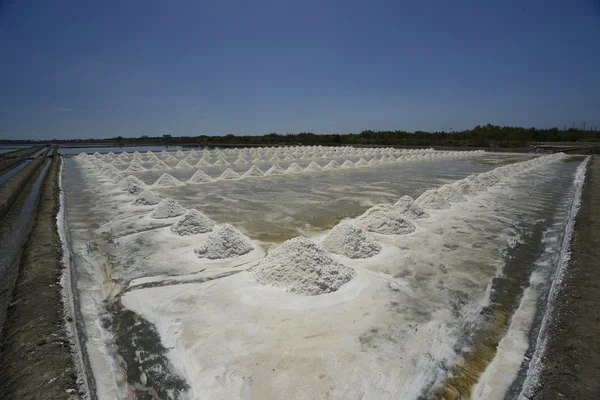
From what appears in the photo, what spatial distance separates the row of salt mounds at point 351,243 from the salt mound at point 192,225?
5.84 ft

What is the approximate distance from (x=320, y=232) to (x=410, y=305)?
90.8 inches

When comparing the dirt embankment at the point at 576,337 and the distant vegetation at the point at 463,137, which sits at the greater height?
the distant vegetation at the point at 463,137

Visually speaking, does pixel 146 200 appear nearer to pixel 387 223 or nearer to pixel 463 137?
pixel 387 223

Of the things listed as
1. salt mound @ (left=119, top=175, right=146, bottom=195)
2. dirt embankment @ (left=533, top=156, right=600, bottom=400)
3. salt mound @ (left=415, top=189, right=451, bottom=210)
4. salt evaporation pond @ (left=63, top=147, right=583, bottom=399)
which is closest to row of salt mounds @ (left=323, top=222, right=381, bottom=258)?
salt evaporation pond @ (left=63, top=147, right=583, bottom=399)

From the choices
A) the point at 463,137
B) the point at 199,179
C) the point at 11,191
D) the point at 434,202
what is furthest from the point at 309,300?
the point at 463,137

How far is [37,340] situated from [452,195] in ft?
22.0

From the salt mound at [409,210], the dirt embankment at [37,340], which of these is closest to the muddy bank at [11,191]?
the dirt embankment at [37,340]

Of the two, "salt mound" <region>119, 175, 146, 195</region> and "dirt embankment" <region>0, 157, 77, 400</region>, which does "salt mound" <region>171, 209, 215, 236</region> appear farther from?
"salt mound" <region>119, 175, 146, 195</region>

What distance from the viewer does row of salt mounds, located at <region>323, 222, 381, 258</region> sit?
12.1 feet

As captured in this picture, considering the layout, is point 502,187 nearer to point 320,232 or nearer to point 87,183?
point 320,232

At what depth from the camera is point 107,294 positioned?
9.56 ft

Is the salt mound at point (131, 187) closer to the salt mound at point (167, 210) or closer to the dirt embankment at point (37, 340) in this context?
the salt mound at point (167, 210)

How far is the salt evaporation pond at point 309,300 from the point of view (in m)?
1.87

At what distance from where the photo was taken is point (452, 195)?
Result: 6641 millimetres
